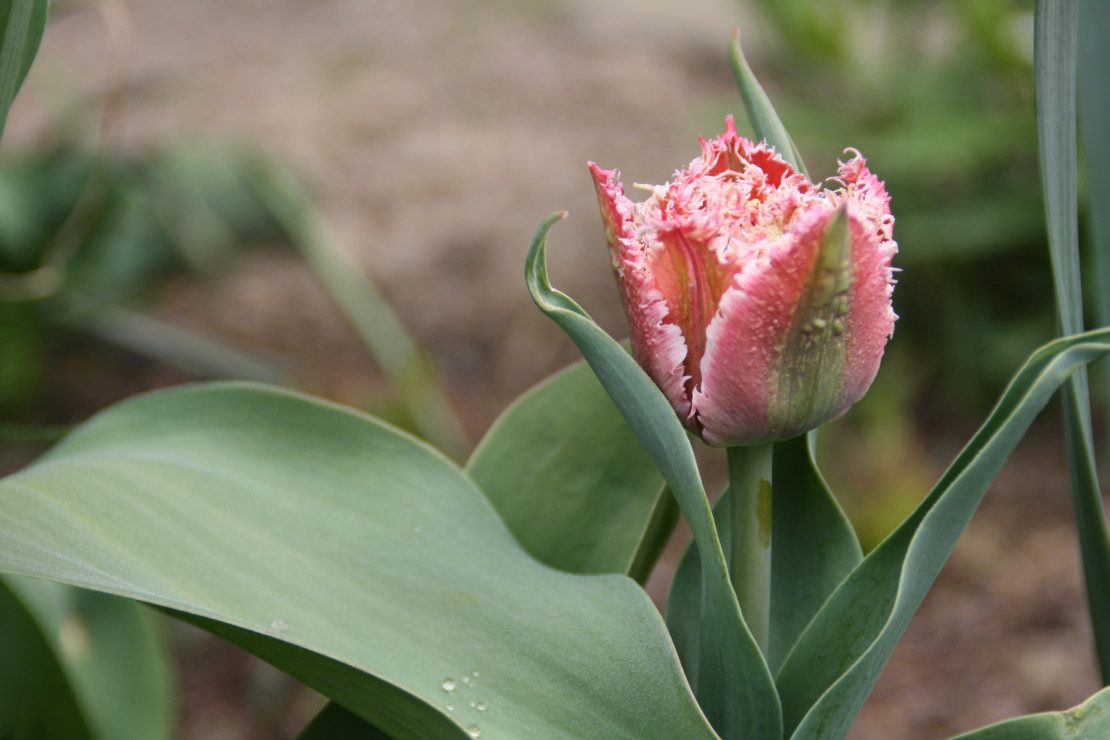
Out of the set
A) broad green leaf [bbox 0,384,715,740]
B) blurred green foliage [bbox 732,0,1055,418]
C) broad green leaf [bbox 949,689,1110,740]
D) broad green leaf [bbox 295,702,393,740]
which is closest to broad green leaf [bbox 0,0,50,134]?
broad green leaf [bbox 0,384,715,740]

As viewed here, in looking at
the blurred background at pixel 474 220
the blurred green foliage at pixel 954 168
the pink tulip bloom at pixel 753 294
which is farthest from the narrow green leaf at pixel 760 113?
the blurred green foliage at pixel 954 168

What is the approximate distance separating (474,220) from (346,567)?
5.12 feet

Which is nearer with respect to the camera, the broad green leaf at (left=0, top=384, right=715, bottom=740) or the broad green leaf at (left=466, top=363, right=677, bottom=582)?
the broad green leaf at (left=0, top=384, right=715, bottom=740)

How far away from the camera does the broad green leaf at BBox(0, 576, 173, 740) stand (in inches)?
16.1

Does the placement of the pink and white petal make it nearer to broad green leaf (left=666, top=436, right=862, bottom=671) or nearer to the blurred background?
broad green leaf (left=666, top=436, right=862, bottom=671)

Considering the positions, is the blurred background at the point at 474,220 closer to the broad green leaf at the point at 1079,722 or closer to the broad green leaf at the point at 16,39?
the broad green leaf at the point at 16,39

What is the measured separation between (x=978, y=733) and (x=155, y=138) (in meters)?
1.80

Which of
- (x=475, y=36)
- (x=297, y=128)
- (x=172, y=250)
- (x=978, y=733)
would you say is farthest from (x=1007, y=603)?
(x=475, y=36)

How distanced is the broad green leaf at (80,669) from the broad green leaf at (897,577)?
336 mm

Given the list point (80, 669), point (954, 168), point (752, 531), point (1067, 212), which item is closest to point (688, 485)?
point (752, 531)

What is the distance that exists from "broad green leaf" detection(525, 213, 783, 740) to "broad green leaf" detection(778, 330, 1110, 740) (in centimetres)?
2

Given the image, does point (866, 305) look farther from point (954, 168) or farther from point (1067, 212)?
point (954, 168)

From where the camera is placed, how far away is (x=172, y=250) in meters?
1.23

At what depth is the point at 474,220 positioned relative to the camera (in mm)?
1775
